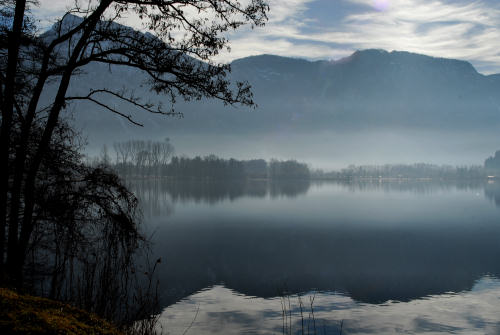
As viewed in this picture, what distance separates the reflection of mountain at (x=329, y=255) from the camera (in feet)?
63.7

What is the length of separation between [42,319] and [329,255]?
2604cm

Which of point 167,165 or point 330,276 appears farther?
point 167,165

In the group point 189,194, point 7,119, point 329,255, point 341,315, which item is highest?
point 7,119

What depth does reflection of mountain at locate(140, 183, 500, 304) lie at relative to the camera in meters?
19.4

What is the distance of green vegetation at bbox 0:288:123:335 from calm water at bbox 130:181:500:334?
6.96m

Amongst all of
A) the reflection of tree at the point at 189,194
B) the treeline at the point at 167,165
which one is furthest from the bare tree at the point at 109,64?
the treeline at the point at 167,165

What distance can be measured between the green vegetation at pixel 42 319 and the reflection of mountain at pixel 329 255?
1275cm

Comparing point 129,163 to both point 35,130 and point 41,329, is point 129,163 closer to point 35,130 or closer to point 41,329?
point 35,130

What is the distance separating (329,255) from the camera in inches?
1078

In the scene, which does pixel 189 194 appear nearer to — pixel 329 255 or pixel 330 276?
pixel 329 255

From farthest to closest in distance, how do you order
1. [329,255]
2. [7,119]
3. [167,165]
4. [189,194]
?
[167,165] → [189,194] → [329,255] → [7,119]

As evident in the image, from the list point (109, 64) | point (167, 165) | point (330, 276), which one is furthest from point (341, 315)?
point (167, 165)

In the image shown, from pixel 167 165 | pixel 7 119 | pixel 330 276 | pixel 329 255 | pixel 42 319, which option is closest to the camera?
pixel 42 319

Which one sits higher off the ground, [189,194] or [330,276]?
[189,194]
